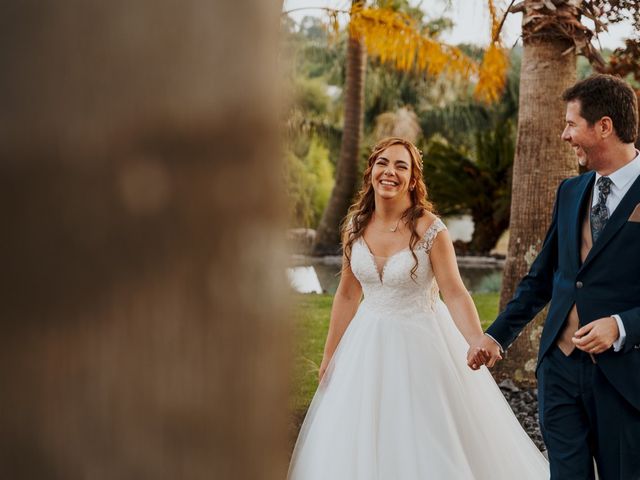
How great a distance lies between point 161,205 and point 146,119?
0.12ft

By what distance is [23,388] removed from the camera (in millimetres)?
345

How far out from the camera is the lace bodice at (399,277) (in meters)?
4.34

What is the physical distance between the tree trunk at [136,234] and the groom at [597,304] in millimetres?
2688

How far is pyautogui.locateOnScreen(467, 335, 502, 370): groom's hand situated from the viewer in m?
3.66

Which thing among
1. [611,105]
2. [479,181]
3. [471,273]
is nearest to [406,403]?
[611,105]

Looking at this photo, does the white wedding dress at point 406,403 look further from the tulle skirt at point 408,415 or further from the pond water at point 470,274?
the pond water at point 470,274

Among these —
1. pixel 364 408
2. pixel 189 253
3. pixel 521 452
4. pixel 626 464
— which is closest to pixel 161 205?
pixel 189 253

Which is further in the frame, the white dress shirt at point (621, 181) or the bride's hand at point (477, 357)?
Answer: the bride's hand at point (477, 357)


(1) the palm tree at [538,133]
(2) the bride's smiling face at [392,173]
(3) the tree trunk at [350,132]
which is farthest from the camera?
(3) the tree trunk at [350,132]

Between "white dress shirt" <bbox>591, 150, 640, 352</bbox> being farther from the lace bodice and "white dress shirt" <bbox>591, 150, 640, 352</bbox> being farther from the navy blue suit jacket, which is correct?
the lace bodice

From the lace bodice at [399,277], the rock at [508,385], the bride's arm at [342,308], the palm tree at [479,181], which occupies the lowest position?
the palm tree at [479,181]

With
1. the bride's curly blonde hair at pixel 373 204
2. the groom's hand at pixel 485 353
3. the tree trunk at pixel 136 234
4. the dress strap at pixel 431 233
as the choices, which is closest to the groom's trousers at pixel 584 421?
the groom's hand at pixel 485 353

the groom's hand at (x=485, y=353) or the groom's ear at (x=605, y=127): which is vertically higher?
the groom's ear at (x=605, y=127)

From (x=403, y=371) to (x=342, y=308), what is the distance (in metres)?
0.47
